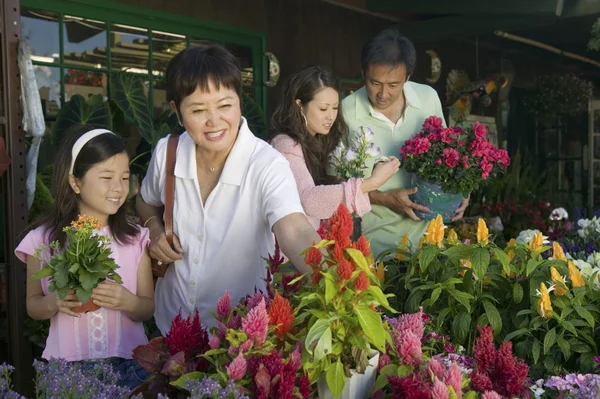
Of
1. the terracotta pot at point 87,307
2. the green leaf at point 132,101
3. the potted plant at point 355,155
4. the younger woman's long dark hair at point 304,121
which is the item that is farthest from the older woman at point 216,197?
the green leaf at point 132,101

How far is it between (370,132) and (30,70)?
1.90 meters

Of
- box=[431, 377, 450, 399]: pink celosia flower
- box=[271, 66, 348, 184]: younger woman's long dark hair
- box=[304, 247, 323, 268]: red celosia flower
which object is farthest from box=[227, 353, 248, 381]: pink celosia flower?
box=[271, 66, 348, 184]: younger woman's long dark hair

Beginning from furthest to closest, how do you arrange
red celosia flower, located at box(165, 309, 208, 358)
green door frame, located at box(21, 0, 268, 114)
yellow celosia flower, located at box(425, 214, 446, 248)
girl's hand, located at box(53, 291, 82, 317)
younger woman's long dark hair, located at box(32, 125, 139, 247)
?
1. green door frame, located at box(21, 0, 268, 114)
2. younger woman's long dark hair, located at box(32, 125, 139, 247)
3. yellow celosia flower, located at box(425, 214, 446, 248)
4. girl's hand, located at box(53, 291, 82, 317)
5. red celosia flower, located at box(165, 309, 208, 358)

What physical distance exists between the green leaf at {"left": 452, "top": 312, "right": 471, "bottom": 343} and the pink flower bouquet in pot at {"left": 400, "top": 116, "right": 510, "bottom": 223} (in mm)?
1072

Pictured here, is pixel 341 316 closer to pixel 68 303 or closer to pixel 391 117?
pixel 68 303

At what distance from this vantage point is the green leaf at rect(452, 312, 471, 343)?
2420 mm

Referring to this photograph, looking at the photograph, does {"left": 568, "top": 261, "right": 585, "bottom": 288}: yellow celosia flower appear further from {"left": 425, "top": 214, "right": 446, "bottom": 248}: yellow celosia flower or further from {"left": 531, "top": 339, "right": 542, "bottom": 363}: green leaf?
{"left": 425, "top": 214, "right": 446, "bottom": 248}: yellow celosia flower

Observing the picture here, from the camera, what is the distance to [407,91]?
3715 mm

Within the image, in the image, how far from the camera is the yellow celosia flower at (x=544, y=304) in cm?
239

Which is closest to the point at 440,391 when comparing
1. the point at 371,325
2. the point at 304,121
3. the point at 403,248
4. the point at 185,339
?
the point at 371,325

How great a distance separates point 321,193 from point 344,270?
1346 mm

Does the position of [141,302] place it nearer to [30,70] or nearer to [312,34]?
[30,70]

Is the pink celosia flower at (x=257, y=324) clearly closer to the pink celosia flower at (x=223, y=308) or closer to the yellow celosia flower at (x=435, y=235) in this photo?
the pink celosia flower at (x=223, y=308)

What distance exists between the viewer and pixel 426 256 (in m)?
2.60
